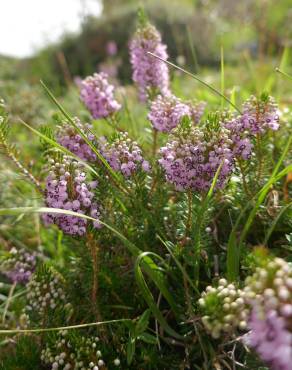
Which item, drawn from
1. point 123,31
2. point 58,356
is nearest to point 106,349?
point 58,356

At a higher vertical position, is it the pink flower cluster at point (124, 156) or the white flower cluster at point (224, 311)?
the pink flower cluster at point (124, 156)

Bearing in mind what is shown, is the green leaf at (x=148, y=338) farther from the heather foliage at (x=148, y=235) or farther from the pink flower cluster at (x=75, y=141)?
the pink flower cluster at (x=75, y=141)

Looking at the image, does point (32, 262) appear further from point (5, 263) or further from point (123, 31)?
point (123, 31)

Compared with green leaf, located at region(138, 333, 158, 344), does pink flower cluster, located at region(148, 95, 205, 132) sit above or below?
above

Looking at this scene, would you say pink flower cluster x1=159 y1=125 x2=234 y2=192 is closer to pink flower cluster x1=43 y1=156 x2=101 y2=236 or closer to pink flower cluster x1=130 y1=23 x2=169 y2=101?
pink flower cluster x1=43 y1=156 x2=101 y2=236

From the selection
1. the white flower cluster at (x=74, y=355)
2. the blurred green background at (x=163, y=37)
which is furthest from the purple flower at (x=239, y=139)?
the blurred green background at (x=163, y=37)

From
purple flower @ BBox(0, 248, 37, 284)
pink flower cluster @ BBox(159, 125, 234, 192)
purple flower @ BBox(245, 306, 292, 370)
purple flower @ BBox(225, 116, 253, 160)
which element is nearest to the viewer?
purple flower @ BBox(245, 306, 292, 370)

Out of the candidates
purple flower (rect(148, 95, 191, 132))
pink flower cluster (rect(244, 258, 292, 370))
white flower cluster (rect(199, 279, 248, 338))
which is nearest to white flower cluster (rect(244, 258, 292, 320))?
pink flower cluster (rect(244, 258, 292, 370))

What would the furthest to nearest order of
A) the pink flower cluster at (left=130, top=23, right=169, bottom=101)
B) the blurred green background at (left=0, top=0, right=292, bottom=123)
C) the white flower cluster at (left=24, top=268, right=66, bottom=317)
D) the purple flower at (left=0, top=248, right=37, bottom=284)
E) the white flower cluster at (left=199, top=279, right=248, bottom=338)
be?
the blurred green background at (left=0, top=0, right=292, bottom=123) → the pink flower cluster at (left=130, top=23, right=169, bottom=101) → the purple flower at (left=0, top=248, right=37, bottom=284) → the white flower cluster at (left=24, top=268, right=66, bottom=317) → the white flower cluster at (left=199, top=279, right=248, bottom=338)
